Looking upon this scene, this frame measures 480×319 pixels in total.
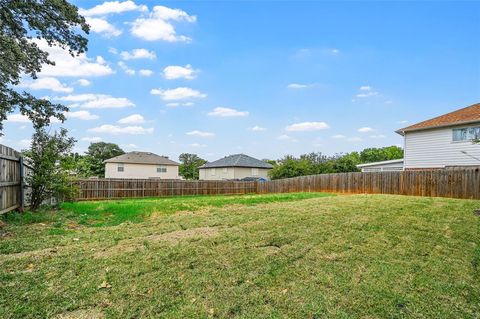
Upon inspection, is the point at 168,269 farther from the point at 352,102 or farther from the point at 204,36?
the point at 352,102

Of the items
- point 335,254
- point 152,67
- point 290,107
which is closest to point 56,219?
point 335,254

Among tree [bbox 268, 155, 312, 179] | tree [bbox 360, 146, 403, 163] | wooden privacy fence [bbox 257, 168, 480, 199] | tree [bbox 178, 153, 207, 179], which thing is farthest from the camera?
tree [bbox 360, 146, 403, 163]

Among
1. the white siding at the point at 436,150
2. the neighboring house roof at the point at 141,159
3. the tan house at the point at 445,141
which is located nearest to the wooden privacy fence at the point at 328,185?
the tan house at the point at 445,141

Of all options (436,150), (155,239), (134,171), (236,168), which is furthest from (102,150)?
(155,239)

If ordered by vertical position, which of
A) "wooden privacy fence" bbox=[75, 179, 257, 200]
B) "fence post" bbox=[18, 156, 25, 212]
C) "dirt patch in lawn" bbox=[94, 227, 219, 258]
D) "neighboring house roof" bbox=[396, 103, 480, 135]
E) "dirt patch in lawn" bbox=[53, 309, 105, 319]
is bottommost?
"wooden privacy fence" bbox=[75, 179, 257, 200]

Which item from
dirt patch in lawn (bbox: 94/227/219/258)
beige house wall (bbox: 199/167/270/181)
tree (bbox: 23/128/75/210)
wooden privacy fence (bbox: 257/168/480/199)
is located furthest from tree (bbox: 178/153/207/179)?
dirt patch in lawn (bbox: 94/227/219/258)

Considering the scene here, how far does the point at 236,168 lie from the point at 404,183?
2594cm

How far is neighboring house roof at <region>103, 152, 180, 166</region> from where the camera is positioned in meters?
37.8

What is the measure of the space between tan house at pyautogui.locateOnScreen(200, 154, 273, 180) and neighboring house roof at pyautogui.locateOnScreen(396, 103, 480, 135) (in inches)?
903

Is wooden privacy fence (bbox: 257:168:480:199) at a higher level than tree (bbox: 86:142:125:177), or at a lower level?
lower

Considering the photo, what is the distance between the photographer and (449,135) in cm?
1770

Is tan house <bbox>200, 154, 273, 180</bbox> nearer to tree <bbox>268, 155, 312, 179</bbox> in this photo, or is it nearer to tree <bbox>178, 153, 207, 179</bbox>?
tree <bbox>268, 155, 312, 179</bbox>

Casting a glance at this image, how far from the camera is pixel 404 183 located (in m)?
15.8

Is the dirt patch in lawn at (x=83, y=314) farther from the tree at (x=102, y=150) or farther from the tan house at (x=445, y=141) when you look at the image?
the tree at (x=102, y=150)
